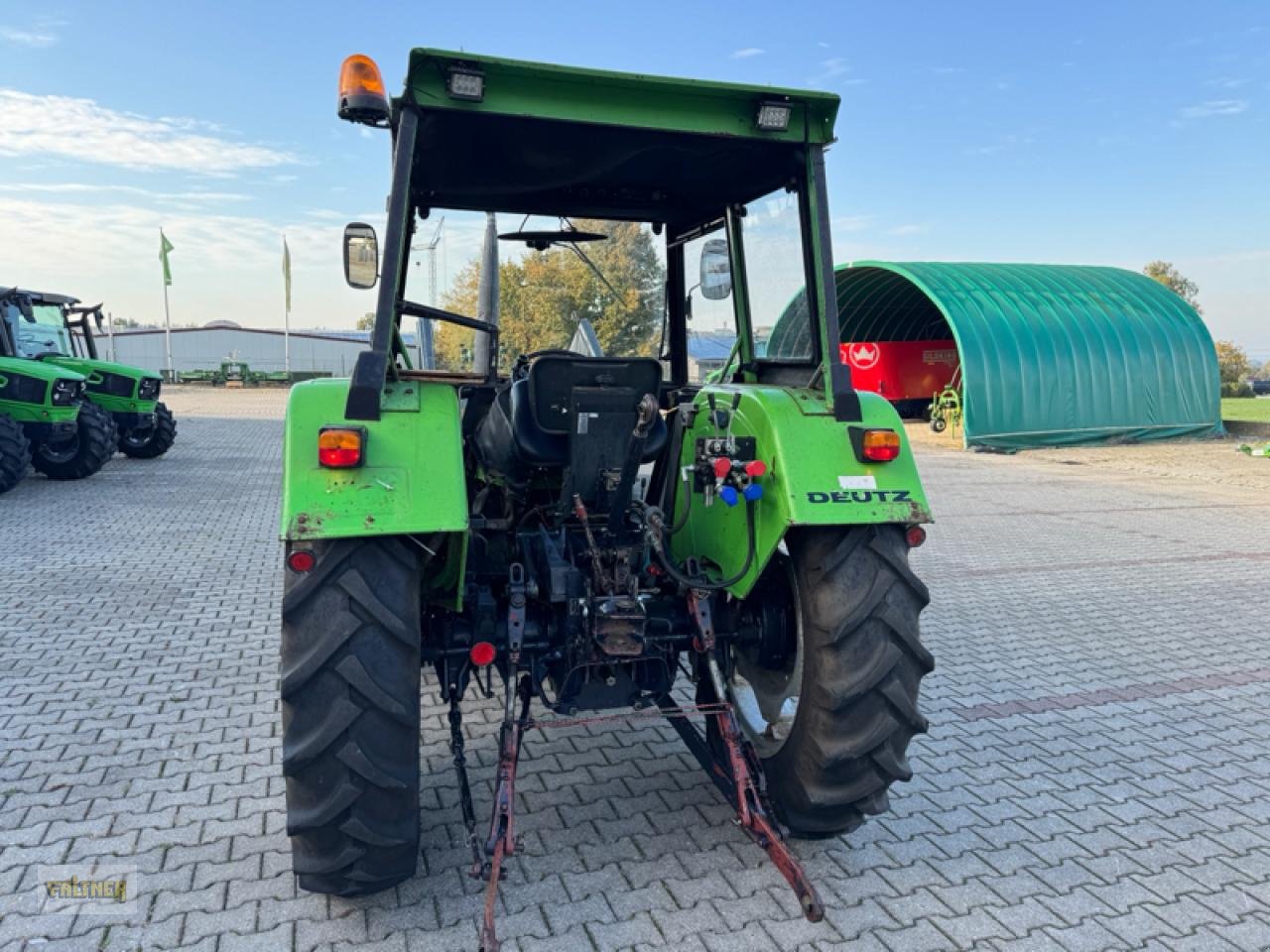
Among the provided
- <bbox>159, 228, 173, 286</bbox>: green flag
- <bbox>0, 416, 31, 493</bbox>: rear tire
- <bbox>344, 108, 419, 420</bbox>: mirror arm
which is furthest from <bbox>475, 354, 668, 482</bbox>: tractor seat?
<bbox>159, 228, 173, 286</bbox>: green flag

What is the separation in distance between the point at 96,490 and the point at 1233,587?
39.5 ft

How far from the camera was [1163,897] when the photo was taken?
294 cm

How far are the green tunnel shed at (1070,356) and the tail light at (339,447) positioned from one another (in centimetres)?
1733

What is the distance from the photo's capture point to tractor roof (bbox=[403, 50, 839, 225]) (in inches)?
108

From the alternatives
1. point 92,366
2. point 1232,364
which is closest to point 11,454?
point 92,366

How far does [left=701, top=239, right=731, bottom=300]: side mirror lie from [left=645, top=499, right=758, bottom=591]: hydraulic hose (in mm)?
1221

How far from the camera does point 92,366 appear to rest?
1372cm

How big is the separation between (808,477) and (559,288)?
6.13 ft

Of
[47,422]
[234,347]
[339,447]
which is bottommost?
[339,447]

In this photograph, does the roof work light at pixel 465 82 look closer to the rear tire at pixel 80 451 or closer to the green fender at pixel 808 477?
the green fender at pixel 808 477

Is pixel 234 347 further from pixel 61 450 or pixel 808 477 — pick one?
pixel 808 477

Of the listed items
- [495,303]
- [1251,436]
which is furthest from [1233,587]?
[1251,436]

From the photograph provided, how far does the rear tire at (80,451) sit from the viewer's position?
39.0 feet

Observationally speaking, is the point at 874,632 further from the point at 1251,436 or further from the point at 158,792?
the point at 1251,436
